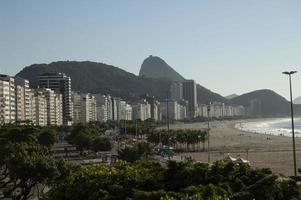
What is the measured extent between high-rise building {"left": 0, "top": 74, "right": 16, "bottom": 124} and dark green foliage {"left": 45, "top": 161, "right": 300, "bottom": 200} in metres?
91.8

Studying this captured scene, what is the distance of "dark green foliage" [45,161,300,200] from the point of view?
20797 mm

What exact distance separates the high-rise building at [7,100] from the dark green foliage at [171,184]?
91836 millimetres

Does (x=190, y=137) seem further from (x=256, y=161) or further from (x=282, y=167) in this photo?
(x=282, y=167)

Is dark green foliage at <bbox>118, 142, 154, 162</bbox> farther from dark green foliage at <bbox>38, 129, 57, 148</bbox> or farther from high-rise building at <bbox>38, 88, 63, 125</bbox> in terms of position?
high-rise building at <bbox>38, 88, 63, 125</bbox>

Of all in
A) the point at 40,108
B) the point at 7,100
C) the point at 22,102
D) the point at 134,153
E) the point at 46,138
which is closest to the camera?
the point at 134,153

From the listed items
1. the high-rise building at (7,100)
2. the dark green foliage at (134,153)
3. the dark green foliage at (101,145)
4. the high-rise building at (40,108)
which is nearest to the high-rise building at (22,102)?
the high-rise building at (7,100)

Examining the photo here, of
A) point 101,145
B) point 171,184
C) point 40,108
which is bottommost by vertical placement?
point 171,184

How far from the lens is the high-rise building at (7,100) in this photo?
116000 millimetres

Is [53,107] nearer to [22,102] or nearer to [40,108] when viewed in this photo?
[40,108]

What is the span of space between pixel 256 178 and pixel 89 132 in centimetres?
7023

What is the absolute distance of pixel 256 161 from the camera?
69.0 metres

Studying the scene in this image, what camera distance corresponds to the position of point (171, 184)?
76.4ft

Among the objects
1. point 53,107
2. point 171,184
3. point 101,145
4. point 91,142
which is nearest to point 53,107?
point 53,107

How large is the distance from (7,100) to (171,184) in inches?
4033
